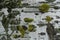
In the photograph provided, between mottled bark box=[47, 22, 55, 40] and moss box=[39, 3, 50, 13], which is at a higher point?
moss box=[39, 3, 50, 13]

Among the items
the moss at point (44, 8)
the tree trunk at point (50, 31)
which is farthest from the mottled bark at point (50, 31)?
the moss at point (44, 8)

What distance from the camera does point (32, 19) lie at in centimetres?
151

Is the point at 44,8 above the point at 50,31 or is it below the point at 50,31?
above

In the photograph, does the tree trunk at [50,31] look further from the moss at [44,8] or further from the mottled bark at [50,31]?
the moss at [44,8]

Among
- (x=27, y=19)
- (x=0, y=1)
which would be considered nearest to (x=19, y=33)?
(x=27, y=19)

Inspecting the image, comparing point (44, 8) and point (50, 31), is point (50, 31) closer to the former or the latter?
point (50, 31)

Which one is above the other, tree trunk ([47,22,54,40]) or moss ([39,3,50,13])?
moss ([39,3,50,13])

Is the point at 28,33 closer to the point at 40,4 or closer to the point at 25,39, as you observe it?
the point at 25,39

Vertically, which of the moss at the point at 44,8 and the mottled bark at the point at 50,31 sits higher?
the moss at the point at 44,8

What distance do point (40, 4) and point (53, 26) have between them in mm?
260

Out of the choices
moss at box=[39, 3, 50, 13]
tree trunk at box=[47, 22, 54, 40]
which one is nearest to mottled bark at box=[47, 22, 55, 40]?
tree trunk at box=[47, 22, 54, 40]

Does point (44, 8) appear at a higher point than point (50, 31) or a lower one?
higher

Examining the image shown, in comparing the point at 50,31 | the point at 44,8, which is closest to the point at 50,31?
the point at 50,31

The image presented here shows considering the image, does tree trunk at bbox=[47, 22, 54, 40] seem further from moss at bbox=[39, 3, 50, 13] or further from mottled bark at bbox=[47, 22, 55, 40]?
moss at bbox=[39, 3, 50, 13]
